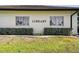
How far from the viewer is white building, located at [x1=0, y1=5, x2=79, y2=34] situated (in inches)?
970

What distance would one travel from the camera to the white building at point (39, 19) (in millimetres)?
24641

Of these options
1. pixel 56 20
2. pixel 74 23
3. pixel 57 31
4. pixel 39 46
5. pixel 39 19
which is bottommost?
pixel 39 46

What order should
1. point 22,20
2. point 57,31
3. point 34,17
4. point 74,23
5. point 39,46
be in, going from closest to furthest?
point 39,46 < point 57,31 < point 34,17 < point 74,23 < point 22,20

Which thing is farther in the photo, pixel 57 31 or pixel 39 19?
pixel 39 19

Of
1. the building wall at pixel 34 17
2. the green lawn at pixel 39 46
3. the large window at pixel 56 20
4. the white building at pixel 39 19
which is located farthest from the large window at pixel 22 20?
the green lawn at pixel 39 46

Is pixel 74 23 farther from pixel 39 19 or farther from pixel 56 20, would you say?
pixel 39 19

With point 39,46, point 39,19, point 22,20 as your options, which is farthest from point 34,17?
point 39,46

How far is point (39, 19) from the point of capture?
24828mm

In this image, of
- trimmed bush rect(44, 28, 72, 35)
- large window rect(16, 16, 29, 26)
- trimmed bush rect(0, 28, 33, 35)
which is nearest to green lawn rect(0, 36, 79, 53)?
trimmed bush rect(44, 28, 72, 35)

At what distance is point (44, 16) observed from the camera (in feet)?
81.5

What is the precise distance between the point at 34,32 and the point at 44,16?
2.12 metres

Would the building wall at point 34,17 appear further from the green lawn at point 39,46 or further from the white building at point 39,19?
the green lawn at point 39,46
